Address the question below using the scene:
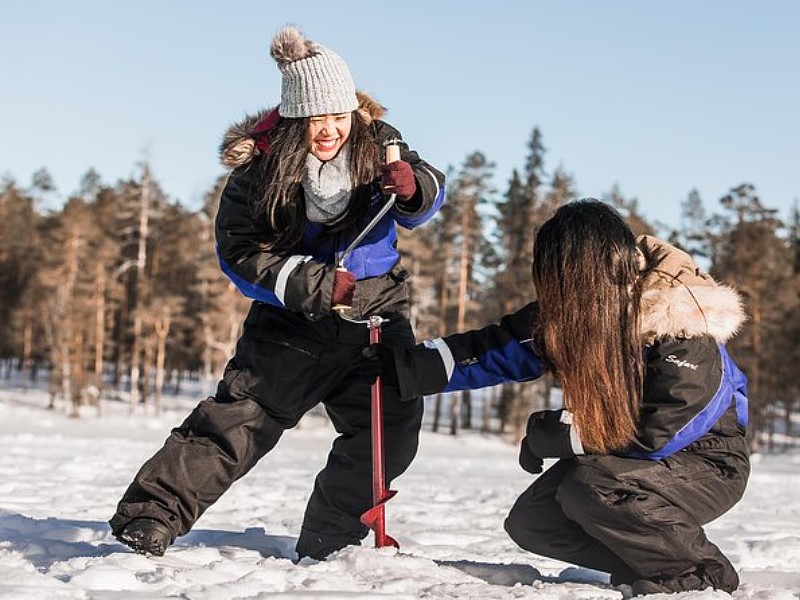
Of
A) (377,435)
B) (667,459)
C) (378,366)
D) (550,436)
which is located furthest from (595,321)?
(377,435)

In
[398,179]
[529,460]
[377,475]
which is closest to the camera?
[529,460]

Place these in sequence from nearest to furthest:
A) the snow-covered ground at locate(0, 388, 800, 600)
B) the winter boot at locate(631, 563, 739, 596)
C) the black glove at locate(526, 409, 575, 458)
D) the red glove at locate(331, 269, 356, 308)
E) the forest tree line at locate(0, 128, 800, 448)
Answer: the snow-covered ground at locate(0, 388, 800, 600), the winter boot at locate(631, 563, 739, 596), the black glove at locate(526, 409, 575, 458), the red glove at locate(331, 269, 356, 308), the forest tree line at locate(0, 128, 800, 448)

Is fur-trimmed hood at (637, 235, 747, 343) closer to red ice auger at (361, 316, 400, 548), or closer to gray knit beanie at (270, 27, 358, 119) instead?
red ice auger at (361, 316, 400, 548)

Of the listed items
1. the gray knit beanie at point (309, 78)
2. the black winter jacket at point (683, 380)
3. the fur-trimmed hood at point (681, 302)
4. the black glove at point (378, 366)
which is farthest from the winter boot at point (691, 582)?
the gray knit beanie at point (309, 78)

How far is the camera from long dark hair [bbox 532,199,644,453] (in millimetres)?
2760

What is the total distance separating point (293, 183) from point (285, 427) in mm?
1033

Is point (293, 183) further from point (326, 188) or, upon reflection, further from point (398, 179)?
point (398, 179)

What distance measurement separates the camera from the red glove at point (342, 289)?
124 inches

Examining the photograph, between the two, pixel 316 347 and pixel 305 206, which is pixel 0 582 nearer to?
pixel 316 347

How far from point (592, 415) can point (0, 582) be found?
1.88 meters

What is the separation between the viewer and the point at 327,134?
11.5ft

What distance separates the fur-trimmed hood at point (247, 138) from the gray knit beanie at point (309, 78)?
0.09 m

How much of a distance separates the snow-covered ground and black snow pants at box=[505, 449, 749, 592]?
0.14 metres

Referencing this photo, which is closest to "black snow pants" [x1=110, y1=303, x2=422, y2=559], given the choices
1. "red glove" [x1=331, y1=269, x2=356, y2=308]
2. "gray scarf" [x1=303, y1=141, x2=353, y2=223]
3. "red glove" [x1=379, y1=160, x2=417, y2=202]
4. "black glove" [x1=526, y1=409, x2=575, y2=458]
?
"red glove" [x1=331, y1=269, x2=356, y2=308]
